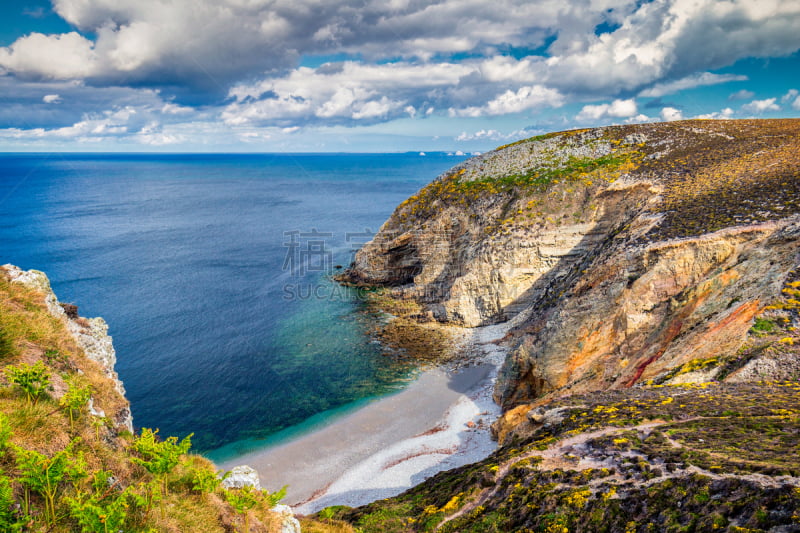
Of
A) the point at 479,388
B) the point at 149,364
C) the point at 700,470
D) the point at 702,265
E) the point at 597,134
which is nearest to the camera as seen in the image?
the point at 700,470

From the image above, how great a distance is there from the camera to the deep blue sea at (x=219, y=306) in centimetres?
3525

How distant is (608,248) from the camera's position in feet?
110

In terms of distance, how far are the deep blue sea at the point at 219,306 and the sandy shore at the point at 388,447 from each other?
7.92 ft

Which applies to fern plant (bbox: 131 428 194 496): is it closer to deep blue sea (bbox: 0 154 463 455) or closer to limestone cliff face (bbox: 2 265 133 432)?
limestone cliff face (bbox: 2 265 133 432)

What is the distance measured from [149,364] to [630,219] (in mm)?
44496

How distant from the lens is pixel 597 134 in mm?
54688

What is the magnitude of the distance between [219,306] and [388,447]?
109 feet

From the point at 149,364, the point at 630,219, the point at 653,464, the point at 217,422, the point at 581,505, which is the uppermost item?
the point at 630,219

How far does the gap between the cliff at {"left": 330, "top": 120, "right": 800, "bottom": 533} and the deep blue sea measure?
11360mm

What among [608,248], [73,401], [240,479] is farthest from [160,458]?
[608,248]

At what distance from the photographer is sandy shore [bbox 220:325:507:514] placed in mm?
26422

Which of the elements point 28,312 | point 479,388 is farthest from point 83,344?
point 479,388

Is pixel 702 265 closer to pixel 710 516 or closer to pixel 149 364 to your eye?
pixel 710 516

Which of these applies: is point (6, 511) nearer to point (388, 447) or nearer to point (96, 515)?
point (96, 515)
